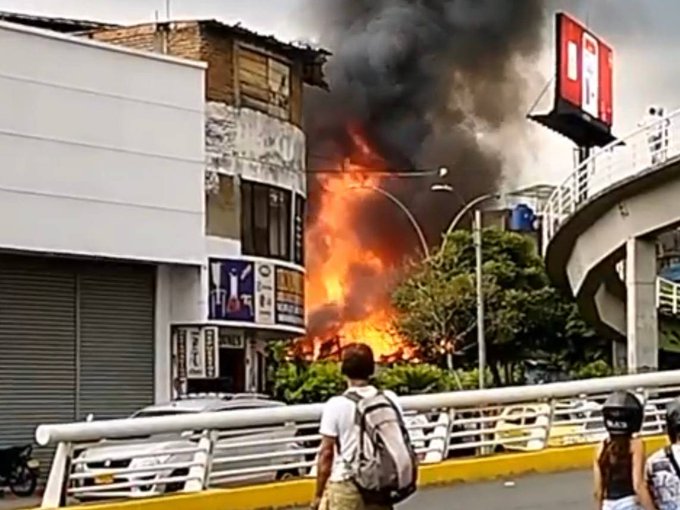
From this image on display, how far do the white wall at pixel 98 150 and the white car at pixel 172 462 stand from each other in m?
9.86

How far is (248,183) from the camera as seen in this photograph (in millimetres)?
37031

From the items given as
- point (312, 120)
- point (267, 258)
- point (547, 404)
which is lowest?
point (547, 404)

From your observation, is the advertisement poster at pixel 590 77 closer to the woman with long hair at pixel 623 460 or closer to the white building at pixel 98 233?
the white building at pixel 98 233

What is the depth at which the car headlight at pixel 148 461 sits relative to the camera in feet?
52.2

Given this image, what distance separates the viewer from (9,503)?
2489 cm

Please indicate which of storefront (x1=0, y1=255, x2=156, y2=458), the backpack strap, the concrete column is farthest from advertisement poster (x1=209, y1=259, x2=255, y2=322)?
the backpack strap

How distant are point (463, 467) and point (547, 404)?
82.7 inches

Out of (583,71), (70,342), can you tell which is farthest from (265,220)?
(583,71)

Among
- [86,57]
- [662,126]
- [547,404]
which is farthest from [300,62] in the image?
[547,404]

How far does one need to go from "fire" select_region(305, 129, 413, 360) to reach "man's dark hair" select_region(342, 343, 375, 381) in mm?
65965

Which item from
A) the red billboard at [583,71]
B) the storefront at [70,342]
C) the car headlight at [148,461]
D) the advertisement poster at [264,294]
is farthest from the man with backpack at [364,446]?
the red billboard at [583,71]

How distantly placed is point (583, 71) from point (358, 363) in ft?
182

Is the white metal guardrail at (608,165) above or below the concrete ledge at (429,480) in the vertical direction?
above

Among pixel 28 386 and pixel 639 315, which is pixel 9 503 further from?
pixel 639 315
